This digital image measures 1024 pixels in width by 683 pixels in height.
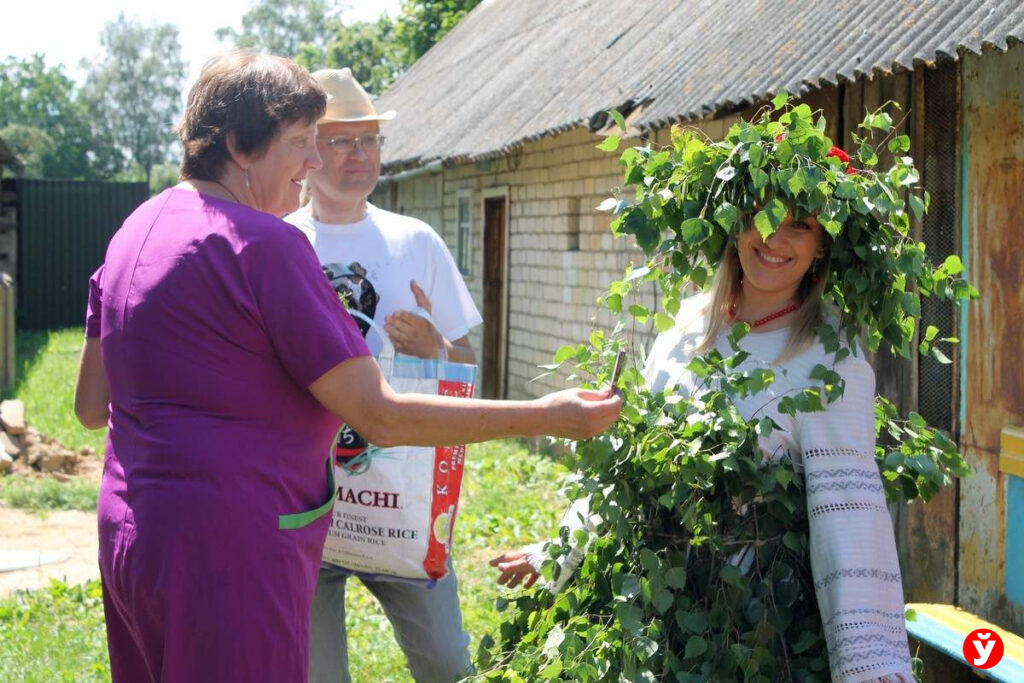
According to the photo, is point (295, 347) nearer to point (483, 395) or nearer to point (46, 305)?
point (483, 395)

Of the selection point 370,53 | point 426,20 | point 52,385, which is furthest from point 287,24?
point 52,385

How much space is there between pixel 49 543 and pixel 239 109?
18.9ft

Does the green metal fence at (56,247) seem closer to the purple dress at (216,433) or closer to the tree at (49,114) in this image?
the purple dress at (216,433)

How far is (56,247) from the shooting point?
72.8ft

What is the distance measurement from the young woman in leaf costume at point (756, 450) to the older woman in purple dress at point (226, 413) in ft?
1.56

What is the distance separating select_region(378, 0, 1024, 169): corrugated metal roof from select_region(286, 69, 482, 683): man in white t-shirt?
2.23 m

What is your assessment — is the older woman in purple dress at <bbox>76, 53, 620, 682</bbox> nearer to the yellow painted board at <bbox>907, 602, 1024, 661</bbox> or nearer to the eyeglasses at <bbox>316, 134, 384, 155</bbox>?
the eyeglasses at <bbox>316, 134, 384, 155</bbox>

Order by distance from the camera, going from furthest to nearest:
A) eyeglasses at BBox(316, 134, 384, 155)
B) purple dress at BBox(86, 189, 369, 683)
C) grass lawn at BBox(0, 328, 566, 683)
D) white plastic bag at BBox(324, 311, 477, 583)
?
grass lawn at BBox(0, 328, 566, 683) < eyeglasses at BBox(316, 134, 384, 155) < white plastic bag at BBox(324, 311, 477, 583) < purple dress at BBox(86, 189, 369, 683)

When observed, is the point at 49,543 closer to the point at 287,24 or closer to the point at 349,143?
the point at 349,143

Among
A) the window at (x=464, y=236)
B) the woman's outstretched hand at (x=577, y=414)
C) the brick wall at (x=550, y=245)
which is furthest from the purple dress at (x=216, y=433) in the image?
the window at (x=464, y=236)

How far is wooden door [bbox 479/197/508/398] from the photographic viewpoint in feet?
40.0

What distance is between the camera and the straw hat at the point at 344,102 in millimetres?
3318

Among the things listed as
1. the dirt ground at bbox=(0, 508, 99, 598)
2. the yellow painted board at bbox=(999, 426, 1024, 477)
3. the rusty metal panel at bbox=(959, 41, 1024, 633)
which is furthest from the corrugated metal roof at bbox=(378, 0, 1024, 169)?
the dirt ground at bbox=(0, 508, 99, 598)

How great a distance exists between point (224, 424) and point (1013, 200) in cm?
363
